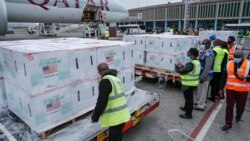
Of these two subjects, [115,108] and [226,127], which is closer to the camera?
[115,108]

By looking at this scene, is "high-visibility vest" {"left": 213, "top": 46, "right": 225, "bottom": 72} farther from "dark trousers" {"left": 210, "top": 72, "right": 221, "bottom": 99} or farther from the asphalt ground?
the asphalt ground

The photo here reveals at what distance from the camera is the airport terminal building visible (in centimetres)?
5080

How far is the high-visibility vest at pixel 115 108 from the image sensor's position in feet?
10.1

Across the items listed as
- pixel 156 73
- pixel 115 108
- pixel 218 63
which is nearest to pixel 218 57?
pixel 218 63

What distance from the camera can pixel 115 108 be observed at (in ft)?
10.3

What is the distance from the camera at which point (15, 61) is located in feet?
10.6

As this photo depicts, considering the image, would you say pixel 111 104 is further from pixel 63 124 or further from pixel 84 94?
pixel 63 124

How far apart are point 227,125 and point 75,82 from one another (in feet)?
12.5

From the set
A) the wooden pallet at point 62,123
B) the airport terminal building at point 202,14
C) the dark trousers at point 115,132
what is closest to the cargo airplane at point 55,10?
the wooden pallet at point 62,123

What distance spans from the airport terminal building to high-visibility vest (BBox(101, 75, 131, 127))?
39684 millimetres

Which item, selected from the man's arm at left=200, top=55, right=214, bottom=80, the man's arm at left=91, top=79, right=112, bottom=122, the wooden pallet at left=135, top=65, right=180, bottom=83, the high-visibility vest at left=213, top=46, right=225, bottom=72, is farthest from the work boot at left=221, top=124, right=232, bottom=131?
the man's arm at left=91, top=79, right=112, bottom=122

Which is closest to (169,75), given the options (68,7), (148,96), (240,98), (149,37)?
(149,37)

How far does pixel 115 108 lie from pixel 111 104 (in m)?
0.10

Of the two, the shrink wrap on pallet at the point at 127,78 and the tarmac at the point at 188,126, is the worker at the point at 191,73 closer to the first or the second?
the tarmac at the point at 188,126
